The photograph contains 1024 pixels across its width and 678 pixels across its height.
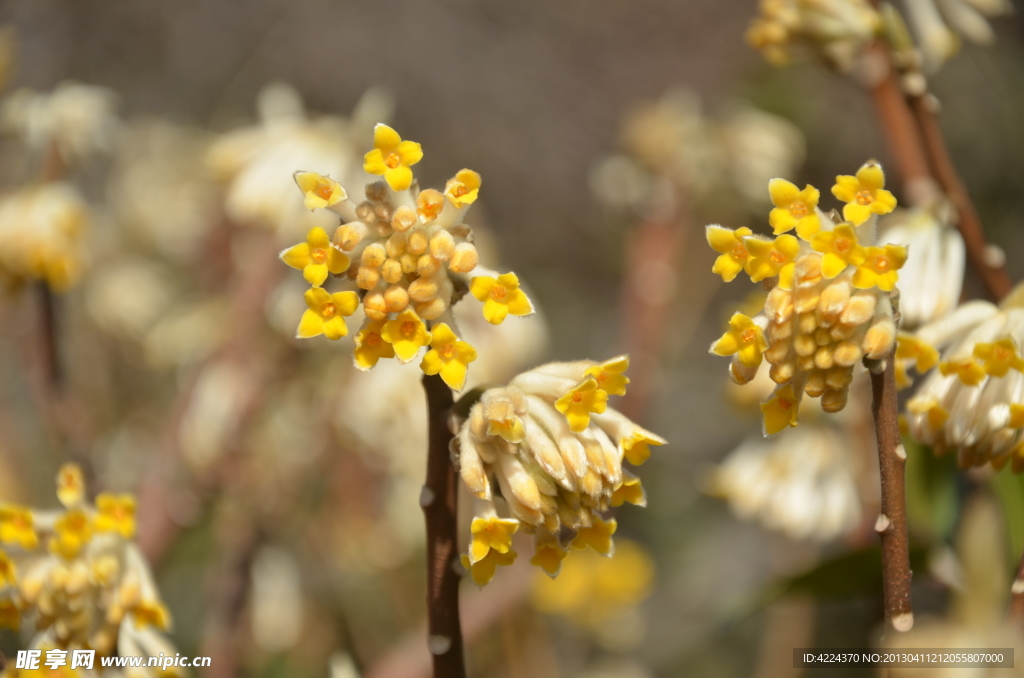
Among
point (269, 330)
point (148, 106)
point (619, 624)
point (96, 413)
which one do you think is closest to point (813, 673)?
point (619, 624)

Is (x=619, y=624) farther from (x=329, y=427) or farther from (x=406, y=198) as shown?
(x=406, y=198)

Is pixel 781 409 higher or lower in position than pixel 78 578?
higher

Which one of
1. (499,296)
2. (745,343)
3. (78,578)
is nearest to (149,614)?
(78,578)

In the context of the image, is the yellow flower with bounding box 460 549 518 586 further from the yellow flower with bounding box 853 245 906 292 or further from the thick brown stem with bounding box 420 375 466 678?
the yellow flower with bounding box 853 245 906 292

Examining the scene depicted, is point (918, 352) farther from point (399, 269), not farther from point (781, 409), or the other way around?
point (399, 269)

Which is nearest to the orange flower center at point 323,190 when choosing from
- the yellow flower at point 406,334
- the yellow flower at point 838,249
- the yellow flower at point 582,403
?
the yellow flower at point 406,334
